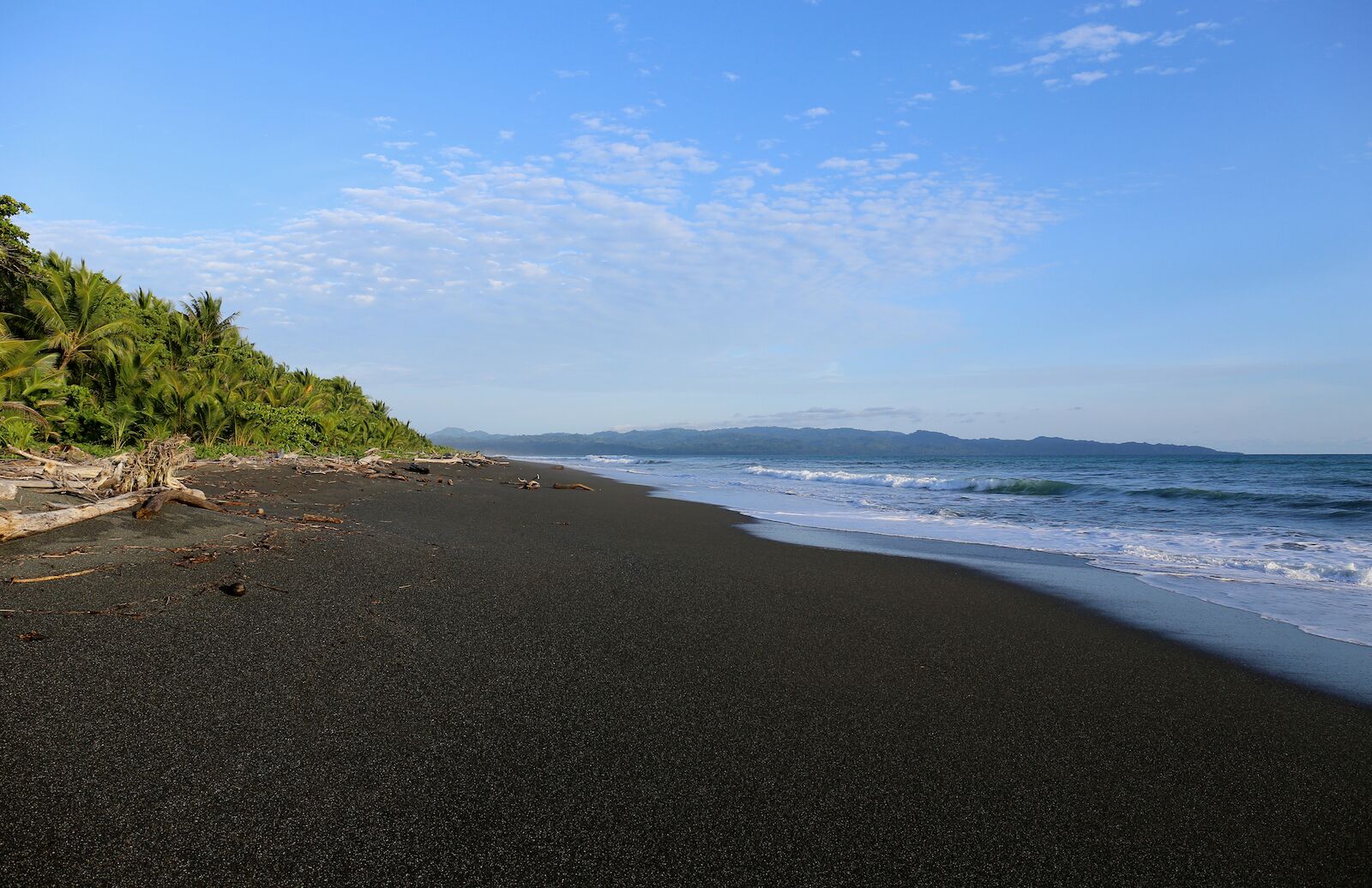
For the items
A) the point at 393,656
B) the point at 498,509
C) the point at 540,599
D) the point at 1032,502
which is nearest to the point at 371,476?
the point at 498,509

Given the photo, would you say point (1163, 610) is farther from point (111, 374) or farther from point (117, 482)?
point (111, 374)

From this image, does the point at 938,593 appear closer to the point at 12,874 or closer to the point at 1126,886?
the point at 1126,886

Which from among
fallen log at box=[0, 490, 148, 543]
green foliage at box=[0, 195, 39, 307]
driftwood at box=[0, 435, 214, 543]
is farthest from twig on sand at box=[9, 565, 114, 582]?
green foliage at box=[0, 195, 39, 307]

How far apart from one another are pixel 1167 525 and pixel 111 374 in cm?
2391

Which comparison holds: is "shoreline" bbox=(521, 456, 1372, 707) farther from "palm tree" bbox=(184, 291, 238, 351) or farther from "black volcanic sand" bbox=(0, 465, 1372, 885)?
"palm tree" bbox=(184, 291, 238, 351)

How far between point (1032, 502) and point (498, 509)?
16128 millimetres

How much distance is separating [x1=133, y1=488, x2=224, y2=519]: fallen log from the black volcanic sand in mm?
492

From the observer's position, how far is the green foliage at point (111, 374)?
11828mm

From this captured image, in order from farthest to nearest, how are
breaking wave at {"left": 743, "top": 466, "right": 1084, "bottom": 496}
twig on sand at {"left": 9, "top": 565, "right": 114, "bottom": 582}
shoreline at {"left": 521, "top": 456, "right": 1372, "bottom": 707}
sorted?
breaking wave at {"left": 743, "top": 466, "right": 1084, "bottom": 496} < shoreline at {"left": 521, "top": 456, "right": 1372, "bottom": 707} < twig on sand at {"left": 9, "top": 565, "right": 114, "bottom": 582}

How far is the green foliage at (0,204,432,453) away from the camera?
1183cm

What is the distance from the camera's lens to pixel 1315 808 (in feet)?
8.46

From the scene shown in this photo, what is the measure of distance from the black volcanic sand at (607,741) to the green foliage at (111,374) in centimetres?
921

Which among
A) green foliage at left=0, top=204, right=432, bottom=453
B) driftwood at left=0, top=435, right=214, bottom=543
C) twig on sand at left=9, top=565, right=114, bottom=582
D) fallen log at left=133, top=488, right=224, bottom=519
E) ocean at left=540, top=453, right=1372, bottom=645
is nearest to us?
twig on sand at left=9, top=565, right=114, bottom=582

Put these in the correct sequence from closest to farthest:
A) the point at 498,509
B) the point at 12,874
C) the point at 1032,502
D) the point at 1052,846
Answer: the point at 12,874 < the point at 1052,846 < the point at 498,509 < the point at 1032,502
